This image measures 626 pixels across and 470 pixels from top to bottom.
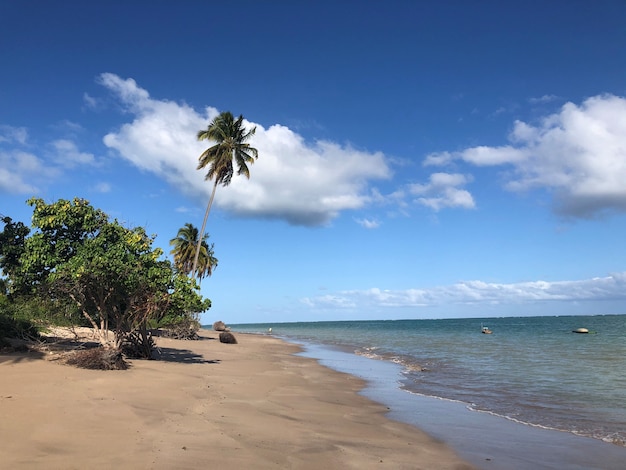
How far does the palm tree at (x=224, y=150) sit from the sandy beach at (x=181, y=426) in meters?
21.6

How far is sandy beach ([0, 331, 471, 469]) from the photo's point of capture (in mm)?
6020

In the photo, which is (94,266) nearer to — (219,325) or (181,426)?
(181,426)

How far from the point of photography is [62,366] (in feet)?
40.3

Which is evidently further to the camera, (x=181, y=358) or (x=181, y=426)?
(x=181, y=358)

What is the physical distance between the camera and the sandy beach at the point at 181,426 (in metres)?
6.02

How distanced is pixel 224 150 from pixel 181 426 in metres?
27.5

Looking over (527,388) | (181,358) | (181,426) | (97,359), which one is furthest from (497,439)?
(181,358)

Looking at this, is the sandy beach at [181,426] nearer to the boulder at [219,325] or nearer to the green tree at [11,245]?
the green tree at [11,245]

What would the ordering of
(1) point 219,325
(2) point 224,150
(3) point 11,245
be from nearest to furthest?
(3) point 11,245 → (2) point 224,150 → (1) point 219,325

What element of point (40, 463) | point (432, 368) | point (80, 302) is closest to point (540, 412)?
point (432, 368)

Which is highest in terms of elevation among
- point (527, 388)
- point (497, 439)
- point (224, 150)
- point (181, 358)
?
point (224, 150)

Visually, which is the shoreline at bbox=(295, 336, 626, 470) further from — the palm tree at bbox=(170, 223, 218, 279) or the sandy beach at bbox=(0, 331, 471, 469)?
the palm tree at bbox=(170, 223, 218, 279)

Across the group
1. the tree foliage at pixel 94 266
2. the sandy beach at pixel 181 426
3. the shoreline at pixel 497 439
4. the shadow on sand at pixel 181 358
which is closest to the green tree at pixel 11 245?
the tree foliage at pixel 94 266

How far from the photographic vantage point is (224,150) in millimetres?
32938
